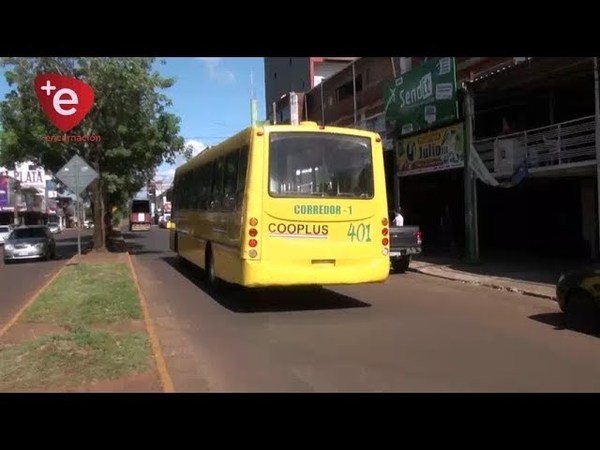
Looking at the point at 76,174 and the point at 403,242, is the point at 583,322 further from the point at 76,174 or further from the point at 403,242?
the point at 76,174

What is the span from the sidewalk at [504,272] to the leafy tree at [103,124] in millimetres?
12008

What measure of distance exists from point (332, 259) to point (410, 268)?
9.09 metres

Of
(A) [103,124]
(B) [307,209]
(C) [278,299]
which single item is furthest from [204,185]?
(A) [103,124]

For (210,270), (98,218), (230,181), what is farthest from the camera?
(98,218)

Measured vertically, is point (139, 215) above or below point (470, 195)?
above

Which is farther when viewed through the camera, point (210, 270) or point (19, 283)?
point (19, 283)

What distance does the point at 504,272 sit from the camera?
17.6m

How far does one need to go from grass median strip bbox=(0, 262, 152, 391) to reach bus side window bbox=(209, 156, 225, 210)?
254cm

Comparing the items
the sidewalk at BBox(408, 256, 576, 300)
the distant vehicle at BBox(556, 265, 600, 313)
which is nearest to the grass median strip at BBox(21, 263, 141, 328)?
the distant vehicle at BBox(556, 265, 600, 313)

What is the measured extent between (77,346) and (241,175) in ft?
15.9

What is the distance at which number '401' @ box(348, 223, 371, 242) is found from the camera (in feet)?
38.1

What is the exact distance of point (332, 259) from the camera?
11.5 metres
